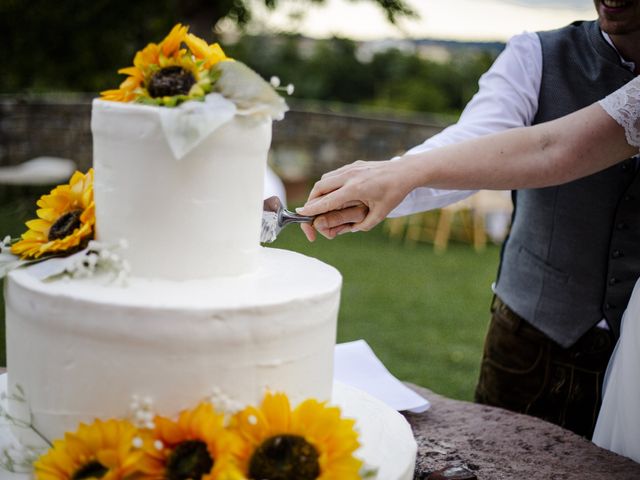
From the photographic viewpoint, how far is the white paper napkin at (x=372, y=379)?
218 cm

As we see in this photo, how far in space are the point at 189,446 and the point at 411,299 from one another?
577 cm

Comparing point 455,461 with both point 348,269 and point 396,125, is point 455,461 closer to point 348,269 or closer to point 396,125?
point 348,269

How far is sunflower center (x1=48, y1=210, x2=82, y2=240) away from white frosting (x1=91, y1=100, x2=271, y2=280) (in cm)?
8

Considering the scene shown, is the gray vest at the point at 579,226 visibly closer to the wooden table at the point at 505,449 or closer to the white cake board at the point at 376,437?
the wooden table at the point at 505,449

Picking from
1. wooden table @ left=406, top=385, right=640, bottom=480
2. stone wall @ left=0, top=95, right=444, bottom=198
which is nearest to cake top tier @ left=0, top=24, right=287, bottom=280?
wooden table @ left=406, top=385, right=640, bottom=480

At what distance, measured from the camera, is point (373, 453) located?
1390 millimetres

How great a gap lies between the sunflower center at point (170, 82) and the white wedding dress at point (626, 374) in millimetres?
990

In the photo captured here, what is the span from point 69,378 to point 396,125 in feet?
32.6

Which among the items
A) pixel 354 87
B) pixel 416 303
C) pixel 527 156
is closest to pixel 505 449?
pixel 527 156

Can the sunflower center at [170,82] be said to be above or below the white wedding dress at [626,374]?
above

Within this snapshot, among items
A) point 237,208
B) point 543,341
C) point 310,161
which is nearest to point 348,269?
point 310,161

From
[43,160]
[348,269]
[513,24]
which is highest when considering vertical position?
[513,24]

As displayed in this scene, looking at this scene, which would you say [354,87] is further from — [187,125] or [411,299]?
[187,125]

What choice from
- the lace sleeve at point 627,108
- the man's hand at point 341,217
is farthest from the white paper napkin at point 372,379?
the lace sleeve at point 627,108
